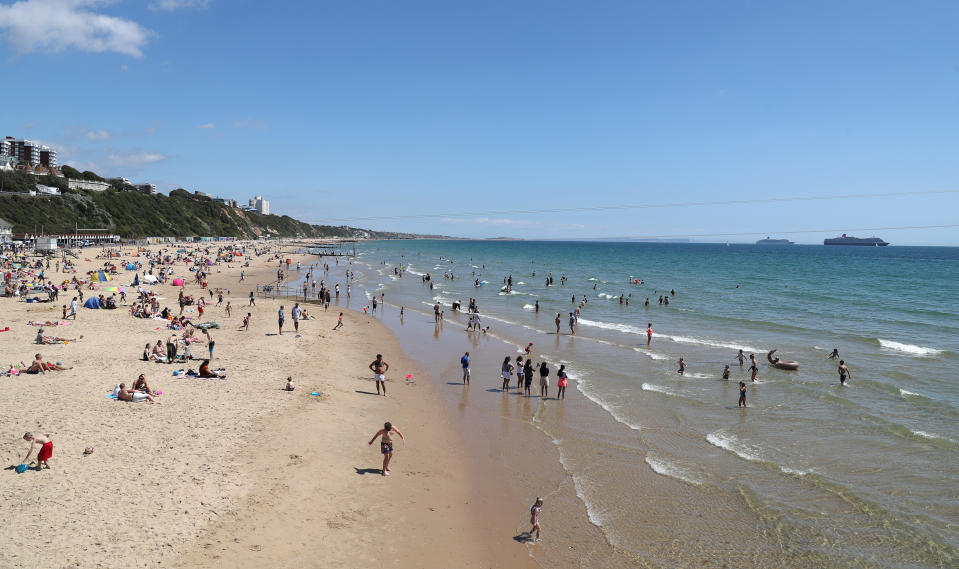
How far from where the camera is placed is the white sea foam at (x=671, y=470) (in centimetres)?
1174

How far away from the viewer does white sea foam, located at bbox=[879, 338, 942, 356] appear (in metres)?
24.7

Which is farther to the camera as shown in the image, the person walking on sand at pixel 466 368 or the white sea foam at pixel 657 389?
the person walking on sand at pixel 466 368

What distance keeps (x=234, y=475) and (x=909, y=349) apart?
29439 millimetres

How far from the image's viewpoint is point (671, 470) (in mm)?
12203

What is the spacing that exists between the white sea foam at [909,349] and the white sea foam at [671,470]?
19532 millimetres

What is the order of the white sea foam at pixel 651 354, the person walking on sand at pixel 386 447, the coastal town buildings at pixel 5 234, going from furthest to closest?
the coastal town buildings at pixel 5 234, the white sea foam at pixel 651 354, the person walking on sand at pixel 386 447

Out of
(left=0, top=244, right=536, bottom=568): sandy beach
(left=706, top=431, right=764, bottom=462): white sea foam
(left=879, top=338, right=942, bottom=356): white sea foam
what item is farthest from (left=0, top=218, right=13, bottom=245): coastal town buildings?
(left=879, top=338, right=942, bottom=356): white sea foam

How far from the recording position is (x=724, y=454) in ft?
43.2

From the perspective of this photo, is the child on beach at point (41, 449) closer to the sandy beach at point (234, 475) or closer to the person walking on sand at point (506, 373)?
the sandy beach at point (234, 475)

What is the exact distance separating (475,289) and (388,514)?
4408 centimetres

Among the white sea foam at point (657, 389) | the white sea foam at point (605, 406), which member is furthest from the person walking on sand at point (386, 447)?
the white sea foam at point (657, 389)

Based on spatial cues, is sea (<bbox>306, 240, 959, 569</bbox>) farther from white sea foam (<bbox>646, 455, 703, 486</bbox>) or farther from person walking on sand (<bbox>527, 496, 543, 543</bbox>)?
person walking on sand (<bbox>527, 496, 543, 543</bbox>)

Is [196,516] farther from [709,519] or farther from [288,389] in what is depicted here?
[709,519]

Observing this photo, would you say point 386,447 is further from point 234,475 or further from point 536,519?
point 536,519
